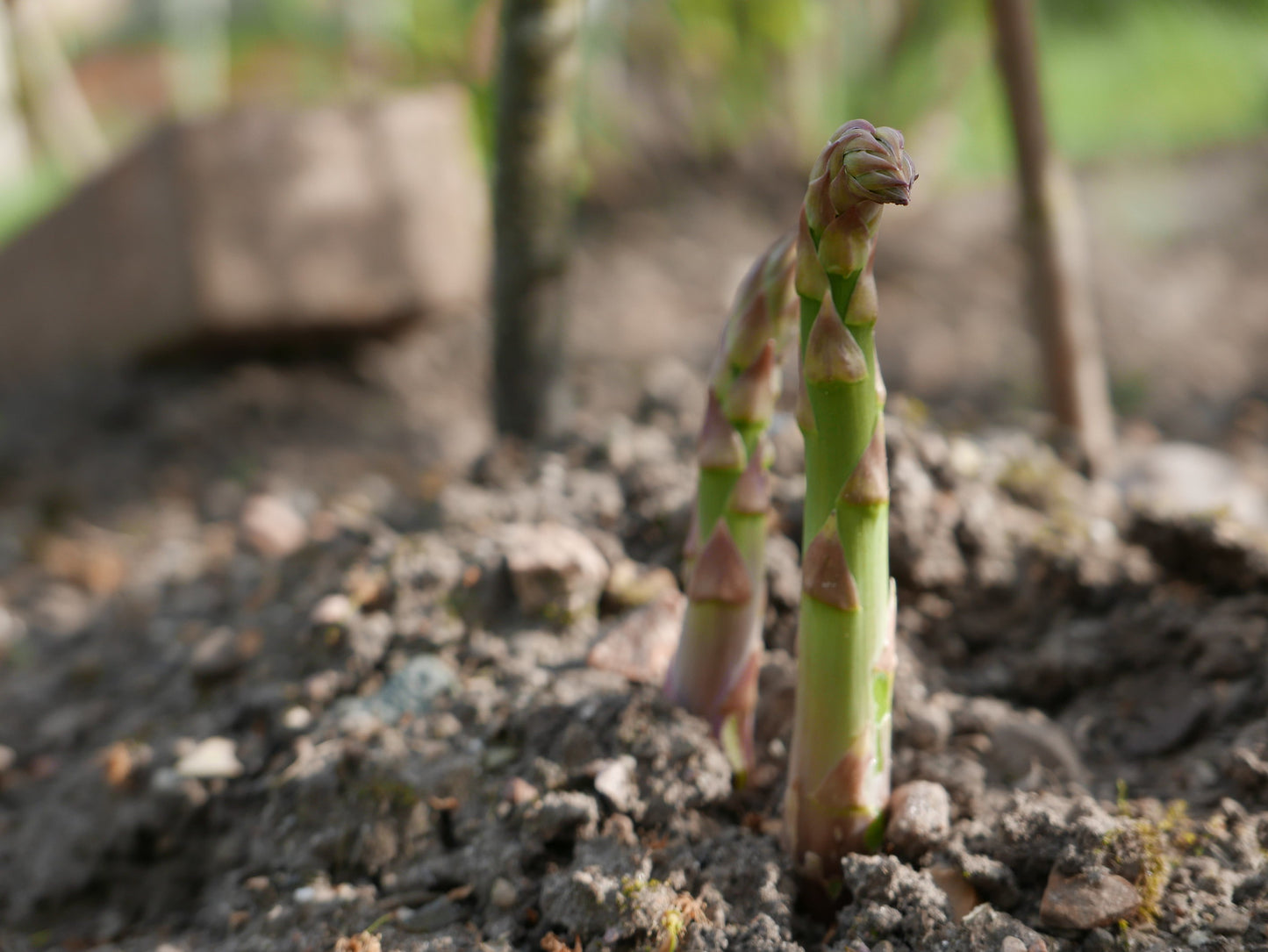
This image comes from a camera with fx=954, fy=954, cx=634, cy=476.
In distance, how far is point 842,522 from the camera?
981mm

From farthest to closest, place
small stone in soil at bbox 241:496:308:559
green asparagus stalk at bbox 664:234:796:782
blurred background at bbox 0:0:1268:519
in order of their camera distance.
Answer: blurred background at bbox 0:0:1268:519, small stone in soil at bbox 241:496:308:559, green asparagus stalk at bbox 664:234:796:782

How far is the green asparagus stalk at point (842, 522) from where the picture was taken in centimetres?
90

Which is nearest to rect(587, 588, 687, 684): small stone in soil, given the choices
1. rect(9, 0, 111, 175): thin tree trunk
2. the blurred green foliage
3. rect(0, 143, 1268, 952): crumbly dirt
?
rect(0, 143, 1268, 952): crumbly dirt

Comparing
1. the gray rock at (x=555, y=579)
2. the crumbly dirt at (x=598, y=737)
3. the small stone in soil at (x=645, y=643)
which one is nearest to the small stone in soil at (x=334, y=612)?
the crumbly dirt at (x=598, y=737)

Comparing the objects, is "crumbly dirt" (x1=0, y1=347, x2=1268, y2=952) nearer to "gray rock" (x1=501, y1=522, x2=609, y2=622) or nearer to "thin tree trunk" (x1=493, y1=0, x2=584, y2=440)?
"gray rock" (x1=501, y1=522, x2=609, y2=622)

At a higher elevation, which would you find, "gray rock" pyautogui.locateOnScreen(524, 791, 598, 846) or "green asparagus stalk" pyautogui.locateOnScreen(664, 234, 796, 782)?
"green asparagus stalk" pyautogui.locateOnScreen(664, 234, 796, 782)

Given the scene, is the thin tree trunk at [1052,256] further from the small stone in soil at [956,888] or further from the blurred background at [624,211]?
the small stone in soil at [956,888]

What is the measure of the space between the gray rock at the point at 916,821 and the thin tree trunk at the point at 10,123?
14.9 feet

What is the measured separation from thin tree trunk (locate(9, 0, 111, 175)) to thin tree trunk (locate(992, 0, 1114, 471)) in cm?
348

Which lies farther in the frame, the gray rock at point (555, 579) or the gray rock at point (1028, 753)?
the gray rock at point (555, 579)

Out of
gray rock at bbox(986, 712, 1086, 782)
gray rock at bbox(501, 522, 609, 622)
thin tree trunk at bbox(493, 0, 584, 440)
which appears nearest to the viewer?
gray rock at bbox(986, 712, 1086, 782)

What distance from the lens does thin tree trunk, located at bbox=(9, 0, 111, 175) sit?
13.1ft

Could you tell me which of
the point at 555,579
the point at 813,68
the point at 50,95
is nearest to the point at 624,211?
the point at 813,68

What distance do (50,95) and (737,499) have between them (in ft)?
14.4
